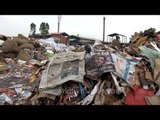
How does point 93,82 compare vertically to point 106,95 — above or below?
above

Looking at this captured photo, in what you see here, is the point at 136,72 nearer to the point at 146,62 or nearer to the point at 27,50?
the point at 146,62

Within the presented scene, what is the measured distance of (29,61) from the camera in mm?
7230

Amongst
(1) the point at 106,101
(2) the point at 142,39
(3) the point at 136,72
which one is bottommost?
(1) the point at 106,101

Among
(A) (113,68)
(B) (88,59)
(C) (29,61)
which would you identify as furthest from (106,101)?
(C) (29,61)

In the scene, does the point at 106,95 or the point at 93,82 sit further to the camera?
the point at 93,82
